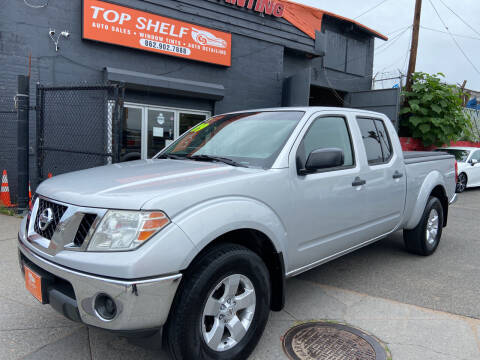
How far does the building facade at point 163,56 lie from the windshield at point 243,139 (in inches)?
87.2

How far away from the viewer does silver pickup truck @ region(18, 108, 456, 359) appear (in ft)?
6.89

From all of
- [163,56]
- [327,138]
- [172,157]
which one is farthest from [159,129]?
[327,138]

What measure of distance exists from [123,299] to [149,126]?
830cm

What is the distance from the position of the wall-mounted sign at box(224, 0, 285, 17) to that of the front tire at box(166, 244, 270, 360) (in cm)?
1000

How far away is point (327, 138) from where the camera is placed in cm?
351

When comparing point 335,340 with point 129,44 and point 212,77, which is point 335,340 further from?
point 212,77

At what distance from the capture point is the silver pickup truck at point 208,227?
2.10 metres

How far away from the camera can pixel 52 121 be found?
8.51 meters

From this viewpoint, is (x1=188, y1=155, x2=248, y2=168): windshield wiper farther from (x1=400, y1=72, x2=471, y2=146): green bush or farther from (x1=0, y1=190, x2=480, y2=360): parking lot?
(x1=400, y1=72, x2=471, y2=146): green bush

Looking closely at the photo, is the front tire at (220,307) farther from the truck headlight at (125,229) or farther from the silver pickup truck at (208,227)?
the truck headlight at (125,229)

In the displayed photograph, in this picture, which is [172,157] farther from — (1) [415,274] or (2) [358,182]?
(1) [415,274]

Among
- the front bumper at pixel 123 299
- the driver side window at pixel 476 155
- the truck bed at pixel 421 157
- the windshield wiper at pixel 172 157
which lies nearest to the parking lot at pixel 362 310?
the front bumper at pixel 123 299

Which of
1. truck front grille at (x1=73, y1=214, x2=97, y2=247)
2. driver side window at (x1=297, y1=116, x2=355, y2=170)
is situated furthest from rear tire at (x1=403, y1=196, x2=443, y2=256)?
truck front grille at (x1=73, y1=214, x2=97, y2=247)

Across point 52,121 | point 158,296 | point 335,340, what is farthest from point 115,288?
point 52,121
